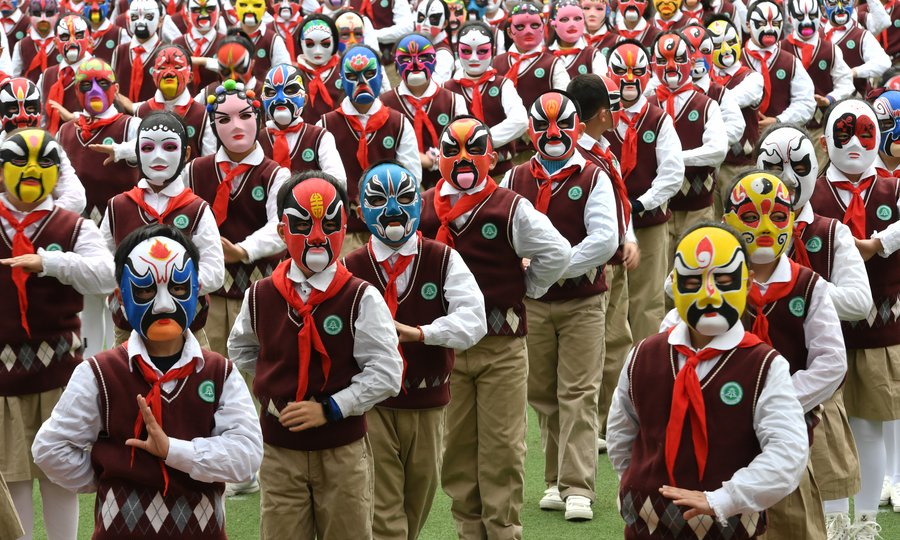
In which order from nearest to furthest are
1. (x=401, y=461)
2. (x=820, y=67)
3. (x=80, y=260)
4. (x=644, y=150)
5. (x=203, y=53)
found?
(x=401, y=461), (x=80, y=260), (x=644, y=150), (x=820, y=67), (x=203, y=53)

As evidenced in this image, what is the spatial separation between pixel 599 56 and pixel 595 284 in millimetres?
4214

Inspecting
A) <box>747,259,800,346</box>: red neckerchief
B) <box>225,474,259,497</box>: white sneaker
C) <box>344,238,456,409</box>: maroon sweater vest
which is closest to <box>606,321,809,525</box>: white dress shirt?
<box>747,259,800,346</box>: red neckerchief

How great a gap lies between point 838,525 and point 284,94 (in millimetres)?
4349

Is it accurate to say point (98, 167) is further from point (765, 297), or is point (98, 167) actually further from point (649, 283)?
point (765, 297)

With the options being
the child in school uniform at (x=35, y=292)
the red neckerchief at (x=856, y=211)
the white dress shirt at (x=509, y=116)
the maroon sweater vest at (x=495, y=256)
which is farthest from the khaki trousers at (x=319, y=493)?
the white dress shirt at (x=509, y=116)

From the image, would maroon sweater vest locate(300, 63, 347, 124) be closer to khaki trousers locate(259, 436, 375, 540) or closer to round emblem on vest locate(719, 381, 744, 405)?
khaki trousers locate(259, 436, 375, 540)

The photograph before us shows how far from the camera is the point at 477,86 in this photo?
908 cm

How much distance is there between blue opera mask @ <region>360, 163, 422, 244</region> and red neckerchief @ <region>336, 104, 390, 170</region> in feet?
9.59

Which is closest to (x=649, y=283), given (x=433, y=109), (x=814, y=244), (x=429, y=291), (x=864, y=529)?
(x=433, y=109)

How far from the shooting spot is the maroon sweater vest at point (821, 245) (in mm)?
4941

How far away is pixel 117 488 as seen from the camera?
3750 millimetres

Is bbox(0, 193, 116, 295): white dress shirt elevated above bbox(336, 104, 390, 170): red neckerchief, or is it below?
below

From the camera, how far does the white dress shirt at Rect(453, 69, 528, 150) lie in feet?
28.6

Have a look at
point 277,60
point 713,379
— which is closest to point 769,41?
point 277,60
